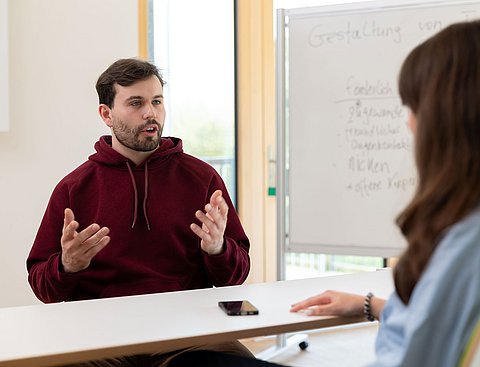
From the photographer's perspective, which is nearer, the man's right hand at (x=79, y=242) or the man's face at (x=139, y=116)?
the man's right hand at (x=79, y=242)

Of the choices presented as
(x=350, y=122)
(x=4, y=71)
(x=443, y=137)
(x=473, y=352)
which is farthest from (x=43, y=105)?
(x=473, y=352)

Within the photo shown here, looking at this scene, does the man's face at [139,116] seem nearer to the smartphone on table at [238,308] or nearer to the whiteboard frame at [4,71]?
the smartphone on table at [238,308]

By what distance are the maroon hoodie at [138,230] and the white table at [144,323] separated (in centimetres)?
30

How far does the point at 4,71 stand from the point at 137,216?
1188mm

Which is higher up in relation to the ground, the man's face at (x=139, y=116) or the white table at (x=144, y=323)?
the man's face at (x=139, y=116)

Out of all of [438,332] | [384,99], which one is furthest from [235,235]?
[438,332]

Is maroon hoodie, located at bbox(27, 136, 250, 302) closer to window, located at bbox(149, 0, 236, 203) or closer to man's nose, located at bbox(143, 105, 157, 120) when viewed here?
man's nose, located at bbox(143, 105, 157, 120)

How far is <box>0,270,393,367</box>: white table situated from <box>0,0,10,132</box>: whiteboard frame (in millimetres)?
1454

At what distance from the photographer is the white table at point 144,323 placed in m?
1.57

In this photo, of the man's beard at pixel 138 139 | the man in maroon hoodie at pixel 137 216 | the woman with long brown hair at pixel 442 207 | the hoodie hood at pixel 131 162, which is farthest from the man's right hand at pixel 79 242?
the woman with long brown hair at pixel 442 207

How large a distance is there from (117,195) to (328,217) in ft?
4.06

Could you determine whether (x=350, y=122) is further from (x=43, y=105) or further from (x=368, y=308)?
(x=368, y=308)

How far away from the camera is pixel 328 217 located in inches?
132

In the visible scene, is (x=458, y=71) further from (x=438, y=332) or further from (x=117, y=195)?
(x=117, y=195)
